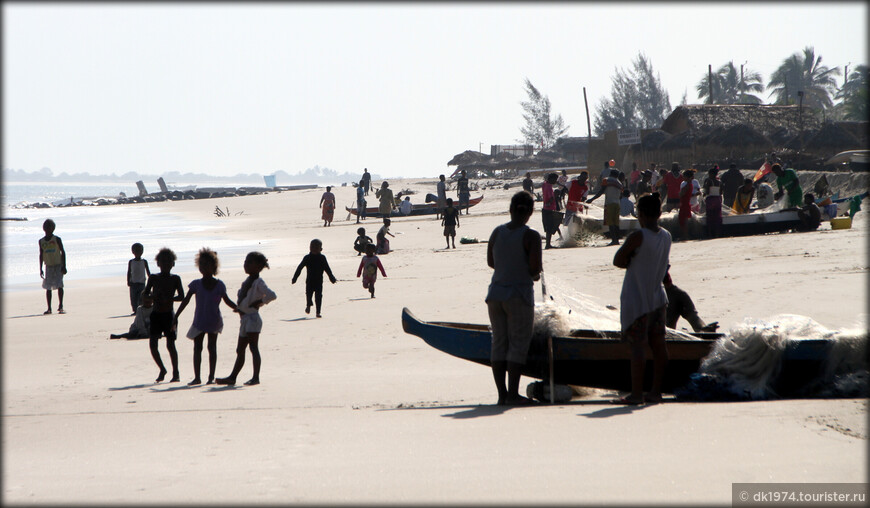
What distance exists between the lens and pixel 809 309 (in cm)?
912

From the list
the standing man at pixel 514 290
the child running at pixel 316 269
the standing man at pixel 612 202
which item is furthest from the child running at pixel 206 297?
the standing man at pixel 612 202

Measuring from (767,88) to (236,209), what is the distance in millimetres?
53435

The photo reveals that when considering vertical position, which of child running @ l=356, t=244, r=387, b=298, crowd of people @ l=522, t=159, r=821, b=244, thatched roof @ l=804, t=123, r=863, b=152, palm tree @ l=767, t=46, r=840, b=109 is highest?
palm tree @ l=767, t=46, r=840, b=109

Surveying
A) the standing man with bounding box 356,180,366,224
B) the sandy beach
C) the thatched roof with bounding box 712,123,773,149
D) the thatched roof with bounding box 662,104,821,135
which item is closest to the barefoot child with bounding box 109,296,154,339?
the sandy beach

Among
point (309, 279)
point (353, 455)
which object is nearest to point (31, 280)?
point (309, 279)

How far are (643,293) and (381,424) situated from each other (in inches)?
84.6

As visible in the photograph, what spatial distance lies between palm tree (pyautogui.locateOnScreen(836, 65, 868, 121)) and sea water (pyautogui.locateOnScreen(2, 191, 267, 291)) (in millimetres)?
20840

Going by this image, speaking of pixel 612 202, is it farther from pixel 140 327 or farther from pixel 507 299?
pixel 507 299

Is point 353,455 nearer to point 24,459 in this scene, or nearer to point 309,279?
point 24,459

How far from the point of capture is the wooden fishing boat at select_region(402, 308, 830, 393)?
241 inches

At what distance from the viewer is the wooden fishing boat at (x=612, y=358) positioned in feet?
20.1

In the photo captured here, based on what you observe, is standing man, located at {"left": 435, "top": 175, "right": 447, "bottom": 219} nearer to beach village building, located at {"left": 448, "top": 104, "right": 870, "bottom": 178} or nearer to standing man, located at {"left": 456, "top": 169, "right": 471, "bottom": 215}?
standing man, located at {"left": 456, "top": 169, "right": 471, "bottom": 215}

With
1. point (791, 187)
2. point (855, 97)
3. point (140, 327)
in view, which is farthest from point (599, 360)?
point (855, 97)

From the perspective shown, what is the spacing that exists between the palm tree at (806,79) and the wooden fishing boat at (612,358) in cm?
7486
